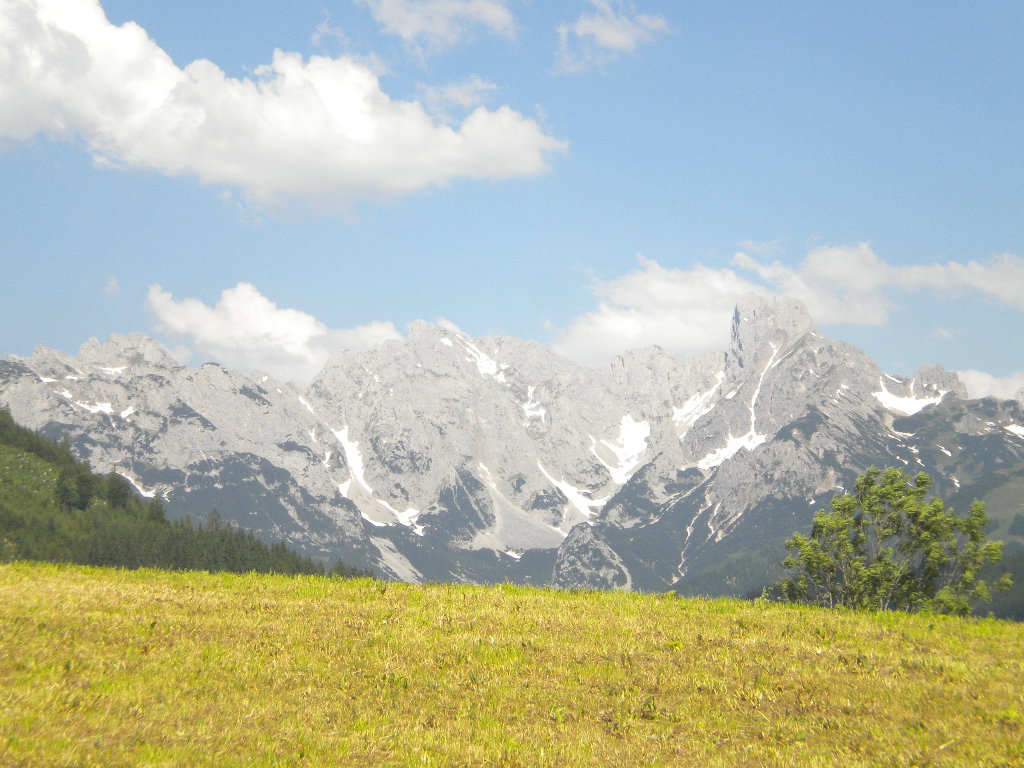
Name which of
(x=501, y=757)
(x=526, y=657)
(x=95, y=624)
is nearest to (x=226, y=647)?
(x=95, y=624)

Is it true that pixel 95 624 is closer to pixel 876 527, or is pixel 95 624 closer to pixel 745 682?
pixel 745 682

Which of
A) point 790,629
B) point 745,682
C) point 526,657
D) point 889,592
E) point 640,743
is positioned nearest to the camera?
point 640,743

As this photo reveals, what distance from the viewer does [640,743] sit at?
17281 mm

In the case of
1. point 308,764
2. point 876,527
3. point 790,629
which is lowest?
point 308,764

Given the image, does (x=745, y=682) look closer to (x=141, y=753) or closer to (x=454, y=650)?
(x=454, y=650)

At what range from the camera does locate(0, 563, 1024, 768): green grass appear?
54.0ft

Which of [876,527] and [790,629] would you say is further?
[876,527]

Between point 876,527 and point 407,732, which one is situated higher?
point 876,527

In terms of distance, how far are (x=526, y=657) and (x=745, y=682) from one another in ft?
17.4

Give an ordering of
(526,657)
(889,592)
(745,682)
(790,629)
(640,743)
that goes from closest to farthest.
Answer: (640,743), (745,682), (526,657), (790,629), (889,592)

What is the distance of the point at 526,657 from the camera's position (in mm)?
22609

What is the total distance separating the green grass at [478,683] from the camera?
1645 cm

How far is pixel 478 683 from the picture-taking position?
20.6 meters

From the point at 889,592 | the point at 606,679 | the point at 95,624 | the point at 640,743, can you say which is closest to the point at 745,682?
the point at 606,679
